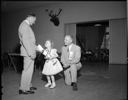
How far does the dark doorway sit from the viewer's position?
31.9 feet

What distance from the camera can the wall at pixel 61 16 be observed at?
660cm

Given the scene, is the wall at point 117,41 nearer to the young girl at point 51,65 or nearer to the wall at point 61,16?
the wall at point 61,16

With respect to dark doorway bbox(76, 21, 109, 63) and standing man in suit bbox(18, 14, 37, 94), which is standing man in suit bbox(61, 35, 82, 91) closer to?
standing man in suit bbox(18, 14, 37, 94)

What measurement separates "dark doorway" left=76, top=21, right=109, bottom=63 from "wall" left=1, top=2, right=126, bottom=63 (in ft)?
8.05

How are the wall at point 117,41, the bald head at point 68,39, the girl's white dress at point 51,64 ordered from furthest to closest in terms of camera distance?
the wall at point 117,41 < the bald head at point 68,39 < the girl's white dress at point 51,64

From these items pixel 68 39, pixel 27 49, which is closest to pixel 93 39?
pixel 68 39

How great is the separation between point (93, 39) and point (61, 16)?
375cm

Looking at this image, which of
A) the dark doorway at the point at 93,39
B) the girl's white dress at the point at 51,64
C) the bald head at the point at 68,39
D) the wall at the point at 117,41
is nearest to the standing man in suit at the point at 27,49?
the girl's white dress at the point at 51,64

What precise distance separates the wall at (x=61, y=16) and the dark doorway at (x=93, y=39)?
245 cm

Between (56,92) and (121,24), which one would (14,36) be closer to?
(121,24)

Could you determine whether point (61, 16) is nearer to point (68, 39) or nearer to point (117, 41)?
point (117, 41)

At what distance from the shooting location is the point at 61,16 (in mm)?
7688

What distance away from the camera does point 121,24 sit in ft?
24.3

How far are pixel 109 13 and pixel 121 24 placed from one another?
45.8 inches
